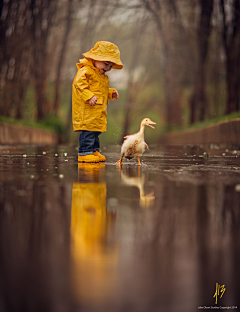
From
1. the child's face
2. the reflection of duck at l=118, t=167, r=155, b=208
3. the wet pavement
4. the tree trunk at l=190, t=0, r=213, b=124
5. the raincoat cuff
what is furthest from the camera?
the tree trunk at l=190, t=0, r=213, b=124

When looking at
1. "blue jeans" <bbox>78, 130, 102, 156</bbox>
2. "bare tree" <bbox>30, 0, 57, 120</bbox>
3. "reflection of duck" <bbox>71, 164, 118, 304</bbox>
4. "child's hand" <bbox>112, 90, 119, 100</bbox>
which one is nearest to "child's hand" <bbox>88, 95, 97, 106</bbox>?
"blue jeans" <bbox>78, 130, 102, 156</bbox>

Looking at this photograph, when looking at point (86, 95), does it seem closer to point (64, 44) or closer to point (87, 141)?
point (87, 141)

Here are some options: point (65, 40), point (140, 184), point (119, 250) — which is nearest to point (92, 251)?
point (119, 250)

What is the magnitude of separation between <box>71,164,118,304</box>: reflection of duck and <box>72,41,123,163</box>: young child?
412 cm

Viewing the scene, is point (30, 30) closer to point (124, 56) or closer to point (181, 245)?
point (181, 245)

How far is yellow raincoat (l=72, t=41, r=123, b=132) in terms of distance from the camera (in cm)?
767

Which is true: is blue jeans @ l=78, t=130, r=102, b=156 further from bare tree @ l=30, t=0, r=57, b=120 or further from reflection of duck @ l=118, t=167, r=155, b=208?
bare tree @ l=30, t=0, r=57, b=120

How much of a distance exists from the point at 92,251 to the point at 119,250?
13 cm

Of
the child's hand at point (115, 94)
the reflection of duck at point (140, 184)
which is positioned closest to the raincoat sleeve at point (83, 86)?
the child's hand at point (115, 94)

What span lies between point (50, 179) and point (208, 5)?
20972mm

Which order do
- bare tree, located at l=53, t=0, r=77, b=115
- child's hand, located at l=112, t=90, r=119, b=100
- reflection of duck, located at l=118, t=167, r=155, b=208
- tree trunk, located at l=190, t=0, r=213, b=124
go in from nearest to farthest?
reflection of duck, located at l=118, t=167, r=155, b=208, child's hand, located at l=112, t=90, r=119, b=100, tree trunk, located at l=190, t=0, r=213, b=124, bare tree, located at l=53, t=0, r=77, b=115

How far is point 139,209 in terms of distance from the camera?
3312 millimetres

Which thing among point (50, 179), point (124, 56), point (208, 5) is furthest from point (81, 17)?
point (50, 179)

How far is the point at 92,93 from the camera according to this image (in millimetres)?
7621
